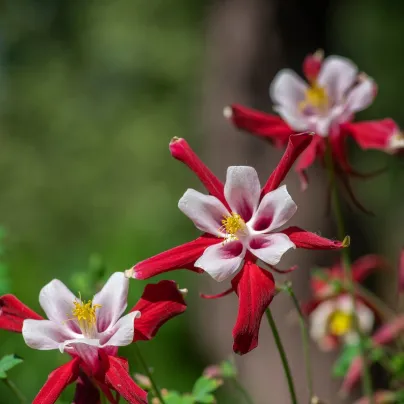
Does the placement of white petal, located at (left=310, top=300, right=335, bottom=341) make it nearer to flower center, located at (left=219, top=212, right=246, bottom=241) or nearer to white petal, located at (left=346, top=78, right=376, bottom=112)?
Answer: white petal, located at (left=346, top=78, right=376, bottom=112)

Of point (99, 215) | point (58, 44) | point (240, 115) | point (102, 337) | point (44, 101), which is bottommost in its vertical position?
point (99, 215)

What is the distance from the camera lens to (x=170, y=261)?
0.78 m

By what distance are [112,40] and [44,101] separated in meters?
1.19

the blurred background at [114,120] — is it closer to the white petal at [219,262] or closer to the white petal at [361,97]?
the white petal at [361,97]

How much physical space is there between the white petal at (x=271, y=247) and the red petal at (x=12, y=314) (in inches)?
9.0

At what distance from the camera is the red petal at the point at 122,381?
72 cm

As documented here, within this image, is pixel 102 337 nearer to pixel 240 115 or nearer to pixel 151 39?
pixel 240 115

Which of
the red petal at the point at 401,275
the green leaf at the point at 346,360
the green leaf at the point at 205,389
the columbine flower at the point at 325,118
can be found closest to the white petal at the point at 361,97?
the columbine flower at the point at 325,118

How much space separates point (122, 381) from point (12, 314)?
0.14m

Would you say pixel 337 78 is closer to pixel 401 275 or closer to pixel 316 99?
pixel 316 99

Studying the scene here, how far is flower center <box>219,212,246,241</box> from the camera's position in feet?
2.72

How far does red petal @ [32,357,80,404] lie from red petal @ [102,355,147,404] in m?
0.03

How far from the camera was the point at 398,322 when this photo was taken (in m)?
1.26

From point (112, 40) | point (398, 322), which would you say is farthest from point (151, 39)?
point (398, 322)
